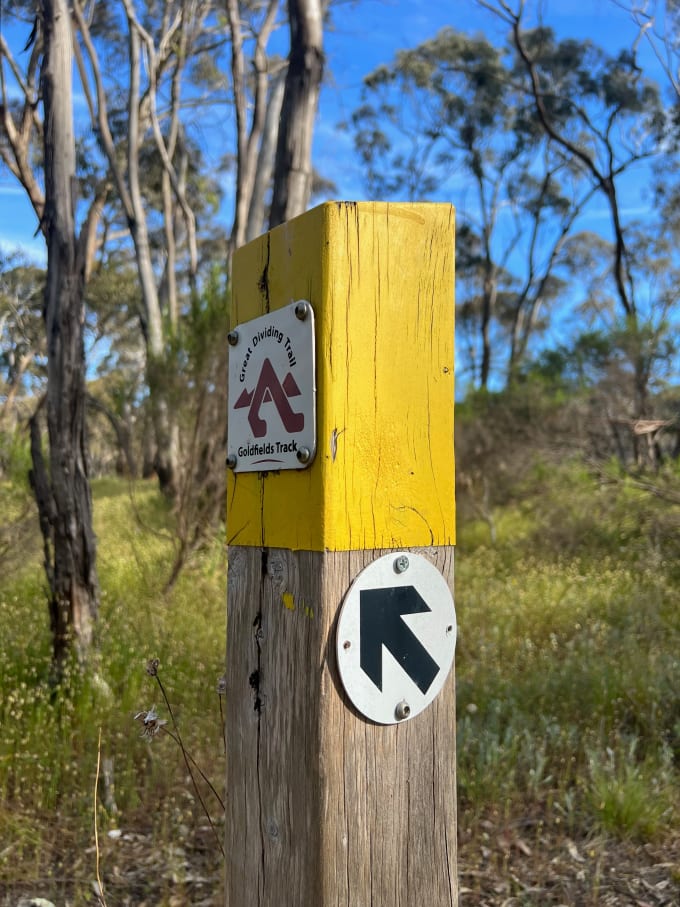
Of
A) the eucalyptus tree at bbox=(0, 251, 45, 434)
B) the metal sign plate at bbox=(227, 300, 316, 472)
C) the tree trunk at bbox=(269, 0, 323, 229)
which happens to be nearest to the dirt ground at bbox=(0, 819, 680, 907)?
the metal sign plate at bbox=(227, 300, 316, 472)

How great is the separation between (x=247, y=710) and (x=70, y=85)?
12.8ft

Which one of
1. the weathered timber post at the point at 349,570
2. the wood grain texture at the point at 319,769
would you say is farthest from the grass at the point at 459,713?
the weathered timber post at the point at 349,570

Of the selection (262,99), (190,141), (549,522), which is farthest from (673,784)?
(190,141)

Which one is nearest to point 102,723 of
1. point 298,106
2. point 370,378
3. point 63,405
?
point 63,405

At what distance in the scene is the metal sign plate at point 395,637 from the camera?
1.16 metres

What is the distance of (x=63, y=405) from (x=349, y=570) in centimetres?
307

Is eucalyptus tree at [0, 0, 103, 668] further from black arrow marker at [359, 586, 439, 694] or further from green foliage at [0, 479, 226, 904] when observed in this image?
black arrow marker at [359, 586, 439, 694]

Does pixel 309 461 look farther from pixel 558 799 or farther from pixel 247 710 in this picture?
pixel 558 799

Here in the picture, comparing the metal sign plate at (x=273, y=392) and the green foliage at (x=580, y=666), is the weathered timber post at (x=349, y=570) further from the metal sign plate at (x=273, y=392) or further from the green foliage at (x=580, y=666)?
the green foliage at (x=580, y=666)

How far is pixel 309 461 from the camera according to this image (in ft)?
3.78

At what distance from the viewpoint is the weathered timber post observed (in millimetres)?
1146

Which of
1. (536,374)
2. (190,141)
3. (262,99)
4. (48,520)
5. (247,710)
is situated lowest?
(247,710)

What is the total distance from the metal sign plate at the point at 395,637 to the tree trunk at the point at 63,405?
9.44 ft

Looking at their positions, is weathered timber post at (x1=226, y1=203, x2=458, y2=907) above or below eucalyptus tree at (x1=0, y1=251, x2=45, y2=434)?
below
